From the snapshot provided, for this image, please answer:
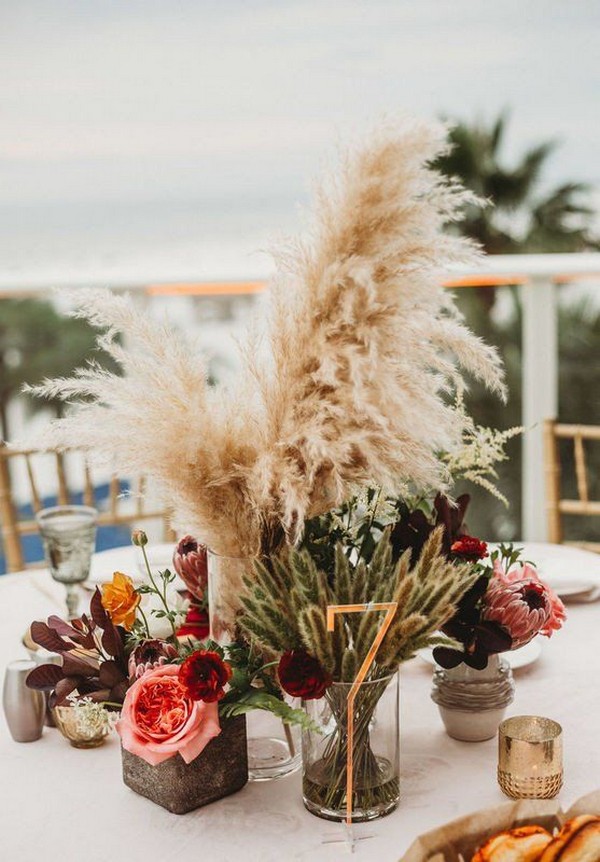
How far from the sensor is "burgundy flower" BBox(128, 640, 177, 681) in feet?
3.57

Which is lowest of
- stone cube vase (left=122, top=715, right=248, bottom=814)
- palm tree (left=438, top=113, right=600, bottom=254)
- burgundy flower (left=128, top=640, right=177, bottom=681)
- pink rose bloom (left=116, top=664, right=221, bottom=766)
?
stone cube vase (left=122, top=715, right=248, bottom=814)

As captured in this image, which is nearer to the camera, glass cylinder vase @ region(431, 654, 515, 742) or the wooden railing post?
glass cylinder vase @ region(431, 654, 515, 742)

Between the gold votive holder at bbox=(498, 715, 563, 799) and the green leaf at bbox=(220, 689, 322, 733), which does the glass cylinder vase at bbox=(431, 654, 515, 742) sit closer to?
the gold votive holder at bbox=(498, 715, 563, 799)

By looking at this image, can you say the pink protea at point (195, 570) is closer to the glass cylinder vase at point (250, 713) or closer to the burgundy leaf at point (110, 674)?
the glass cylinder vase at point (250, 713)

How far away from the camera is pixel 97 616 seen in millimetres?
1131

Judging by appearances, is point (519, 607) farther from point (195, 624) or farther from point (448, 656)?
point (195, 624)

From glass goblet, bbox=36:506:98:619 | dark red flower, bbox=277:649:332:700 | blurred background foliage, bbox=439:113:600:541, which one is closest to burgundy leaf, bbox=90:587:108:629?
dark red flower, bbox=277:649:332:700

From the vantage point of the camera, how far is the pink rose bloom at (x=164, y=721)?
3.35ft

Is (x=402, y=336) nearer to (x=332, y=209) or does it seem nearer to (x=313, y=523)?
(x=332, y=209)

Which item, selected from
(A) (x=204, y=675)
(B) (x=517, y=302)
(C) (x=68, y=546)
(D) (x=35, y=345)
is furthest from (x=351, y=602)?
(B) (x=517, y=302)

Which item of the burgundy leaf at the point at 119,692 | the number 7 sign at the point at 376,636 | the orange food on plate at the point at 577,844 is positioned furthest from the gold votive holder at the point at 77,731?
the orange food on plate at the point at 577,844

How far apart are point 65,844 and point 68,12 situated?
791 cm

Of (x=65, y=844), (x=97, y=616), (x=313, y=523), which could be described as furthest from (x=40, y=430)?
(x=65, y=844)

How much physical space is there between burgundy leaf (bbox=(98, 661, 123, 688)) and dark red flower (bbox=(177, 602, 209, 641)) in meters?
0.15
